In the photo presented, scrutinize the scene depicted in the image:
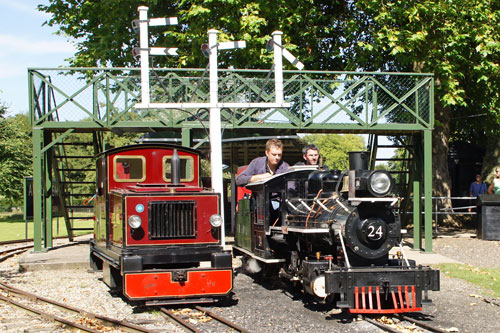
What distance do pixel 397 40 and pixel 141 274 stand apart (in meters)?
10.8

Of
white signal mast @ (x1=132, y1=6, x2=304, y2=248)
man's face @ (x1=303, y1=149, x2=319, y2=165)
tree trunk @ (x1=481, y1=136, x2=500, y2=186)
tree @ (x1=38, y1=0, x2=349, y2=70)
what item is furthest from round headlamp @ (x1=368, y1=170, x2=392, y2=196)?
tree trunk @ (x1=481, y1=136, x2=500, y2=186)

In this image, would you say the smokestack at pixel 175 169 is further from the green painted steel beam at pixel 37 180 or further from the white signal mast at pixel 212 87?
the green painted steel beam at pixel 37 180

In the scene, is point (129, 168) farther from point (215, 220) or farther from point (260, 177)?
point (260, 177)

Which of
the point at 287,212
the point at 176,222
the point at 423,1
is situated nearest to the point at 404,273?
the point at 287,212

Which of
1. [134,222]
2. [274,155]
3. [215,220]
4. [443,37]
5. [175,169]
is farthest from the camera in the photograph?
[443,37]

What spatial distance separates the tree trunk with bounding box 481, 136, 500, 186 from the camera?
873 inches

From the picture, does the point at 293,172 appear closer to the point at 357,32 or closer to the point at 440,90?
the point at 440,90

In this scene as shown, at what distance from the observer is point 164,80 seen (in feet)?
48.6

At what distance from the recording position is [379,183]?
7.66 meters

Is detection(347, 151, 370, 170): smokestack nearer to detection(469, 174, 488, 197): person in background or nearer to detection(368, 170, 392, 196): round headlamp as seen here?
detection(368, 170, 392, 196): round headlamp

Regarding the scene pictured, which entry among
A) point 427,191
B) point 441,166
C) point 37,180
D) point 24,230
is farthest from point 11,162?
point 427,191

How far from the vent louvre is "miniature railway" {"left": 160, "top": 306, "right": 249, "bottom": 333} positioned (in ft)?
3.36

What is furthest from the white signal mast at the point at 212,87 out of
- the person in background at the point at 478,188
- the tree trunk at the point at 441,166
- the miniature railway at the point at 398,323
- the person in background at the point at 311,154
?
the person in background at the point at 478,188

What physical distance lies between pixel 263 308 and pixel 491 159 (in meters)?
16.4
